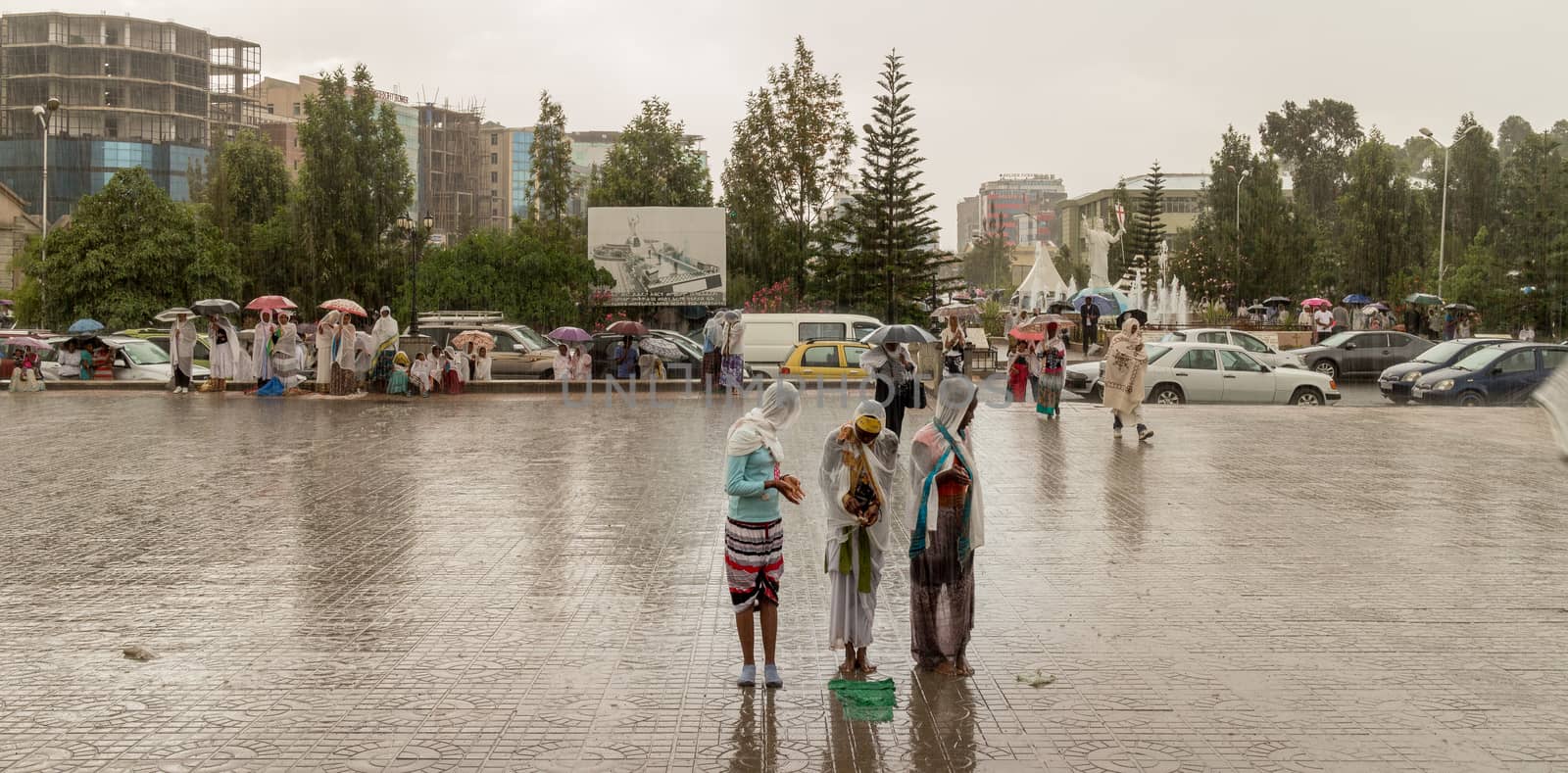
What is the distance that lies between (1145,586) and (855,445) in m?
2.91

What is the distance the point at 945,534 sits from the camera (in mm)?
6277

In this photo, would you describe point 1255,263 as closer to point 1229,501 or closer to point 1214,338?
point 1214,338

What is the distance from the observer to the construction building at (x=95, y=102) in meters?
88.8

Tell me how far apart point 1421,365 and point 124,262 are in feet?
103

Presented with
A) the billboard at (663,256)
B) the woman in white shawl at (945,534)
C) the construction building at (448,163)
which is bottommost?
the woman in white shawl at (945,534)

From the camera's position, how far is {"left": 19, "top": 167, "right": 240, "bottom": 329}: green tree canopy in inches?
1373

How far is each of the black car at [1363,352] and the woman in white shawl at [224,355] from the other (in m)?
22.7

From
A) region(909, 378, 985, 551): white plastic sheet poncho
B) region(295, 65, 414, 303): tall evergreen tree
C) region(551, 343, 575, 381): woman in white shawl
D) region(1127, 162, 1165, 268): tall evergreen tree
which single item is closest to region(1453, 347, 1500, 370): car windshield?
region(551, 343, 575, 381): woman in white shawl

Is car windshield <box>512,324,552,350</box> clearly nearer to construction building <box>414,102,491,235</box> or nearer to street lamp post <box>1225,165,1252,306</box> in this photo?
street lamp post <box>1225,165,1252,306</box>

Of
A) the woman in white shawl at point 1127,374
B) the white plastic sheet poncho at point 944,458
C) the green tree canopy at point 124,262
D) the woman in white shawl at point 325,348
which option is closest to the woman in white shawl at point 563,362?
the woman in white shawl at point 325,348

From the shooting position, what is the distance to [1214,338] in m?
29.4

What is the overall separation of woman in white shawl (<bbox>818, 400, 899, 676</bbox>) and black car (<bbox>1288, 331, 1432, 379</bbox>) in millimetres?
26585

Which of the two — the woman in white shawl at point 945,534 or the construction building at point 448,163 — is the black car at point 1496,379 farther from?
the construction building at point 448,163

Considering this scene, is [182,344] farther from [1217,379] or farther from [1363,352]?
[1363,352]
